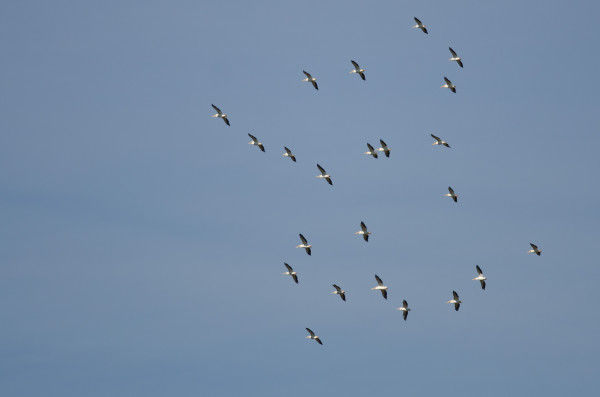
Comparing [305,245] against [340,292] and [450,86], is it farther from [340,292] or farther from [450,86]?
[450,86]

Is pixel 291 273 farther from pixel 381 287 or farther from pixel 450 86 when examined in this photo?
pixel 450 86

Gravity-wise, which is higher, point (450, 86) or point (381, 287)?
point (450, 86)

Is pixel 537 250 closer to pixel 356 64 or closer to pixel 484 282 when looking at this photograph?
pixel 484 282

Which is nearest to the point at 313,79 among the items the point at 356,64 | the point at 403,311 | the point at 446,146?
the point at 356,64

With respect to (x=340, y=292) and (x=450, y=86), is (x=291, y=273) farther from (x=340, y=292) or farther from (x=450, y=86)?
(x=450, y=86)

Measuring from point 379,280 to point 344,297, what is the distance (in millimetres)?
4097

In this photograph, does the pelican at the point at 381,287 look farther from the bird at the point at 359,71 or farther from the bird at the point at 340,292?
the bird at the point at 359,71

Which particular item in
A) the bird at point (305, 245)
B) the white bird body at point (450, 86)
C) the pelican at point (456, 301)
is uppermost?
the white bird body at point (450, 86)

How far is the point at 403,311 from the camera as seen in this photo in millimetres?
120000

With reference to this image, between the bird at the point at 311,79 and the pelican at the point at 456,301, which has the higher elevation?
the bird at the point at 311,79

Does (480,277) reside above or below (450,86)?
below

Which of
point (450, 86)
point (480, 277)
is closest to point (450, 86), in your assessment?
point (450, 86)

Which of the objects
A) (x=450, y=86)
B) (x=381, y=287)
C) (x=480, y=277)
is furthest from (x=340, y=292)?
(x=450, y=86)

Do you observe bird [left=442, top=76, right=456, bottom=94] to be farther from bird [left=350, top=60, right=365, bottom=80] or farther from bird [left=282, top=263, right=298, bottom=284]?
bird [left=282, top=263, right=298, bottom=284]
